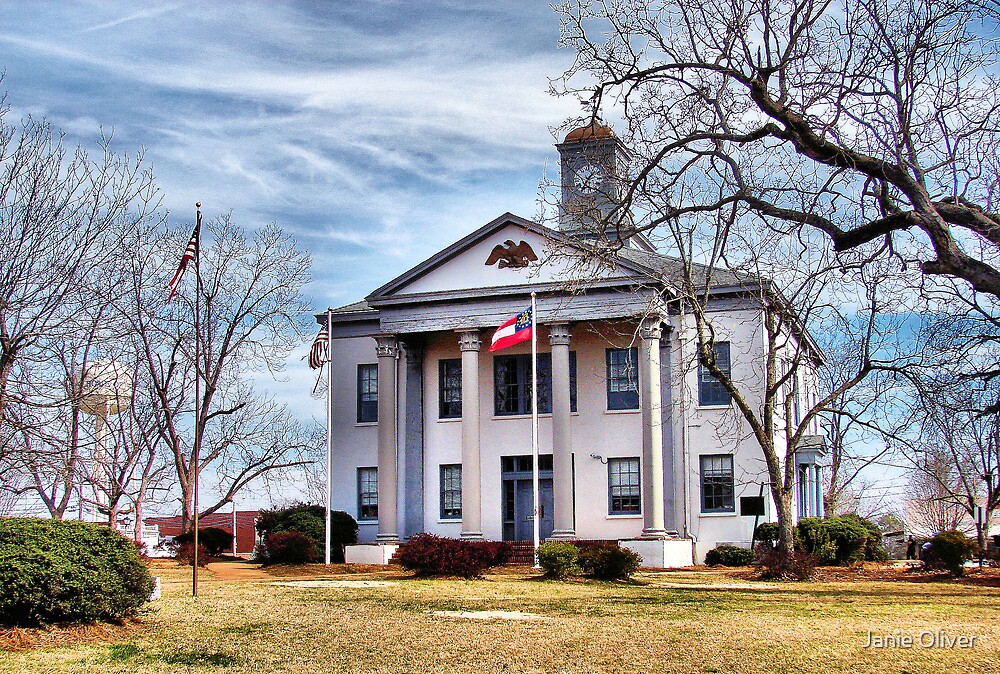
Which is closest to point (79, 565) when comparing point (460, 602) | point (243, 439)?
point (460, 602)

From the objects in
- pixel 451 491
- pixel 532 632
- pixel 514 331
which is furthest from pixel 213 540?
pixel 532 632

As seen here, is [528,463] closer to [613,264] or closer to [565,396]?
[565,396]

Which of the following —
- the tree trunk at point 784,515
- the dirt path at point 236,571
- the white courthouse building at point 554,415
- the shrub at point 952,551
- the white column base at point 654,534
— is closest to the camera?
the dirt path at point 236,571

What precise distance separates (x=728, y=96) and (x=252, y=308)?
1086 inches

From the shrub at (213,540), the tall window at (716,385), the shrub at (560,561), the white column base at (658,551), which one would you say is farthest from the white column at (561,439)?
the shrub at (213,540)

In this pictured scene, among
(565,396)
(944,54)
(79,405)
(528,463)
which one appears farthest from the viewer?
(528,463)

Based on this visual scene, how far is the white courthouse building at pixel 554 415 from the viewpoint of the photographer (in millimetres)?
34500

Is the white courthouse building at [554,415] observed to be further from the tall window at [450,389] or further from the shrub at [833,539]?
the shrub at [833,539]

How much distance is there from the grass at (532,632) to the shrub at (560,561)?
3683 millimetres

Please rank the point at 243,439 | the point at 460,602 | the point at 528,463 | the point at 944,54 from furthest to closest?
the point at 243,439, the point at 528,463, the point at 460,602, the point at 944,54

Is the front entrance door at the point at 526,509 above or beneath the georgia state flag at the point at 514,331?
beneath

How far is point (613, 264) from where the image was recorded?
603 inches

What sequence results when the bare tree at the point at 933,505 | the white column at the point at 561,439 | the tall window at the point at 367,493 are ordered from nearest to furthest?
the white column at the point at 561,439, the tall window at the point at 367,493, the bare tree at the point at 933,505

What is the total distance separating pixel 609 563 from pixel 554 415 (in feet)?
31.8
